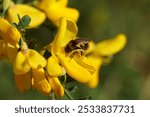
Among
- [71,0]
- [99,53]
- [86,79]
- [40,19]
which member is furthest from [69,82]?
[71,0]

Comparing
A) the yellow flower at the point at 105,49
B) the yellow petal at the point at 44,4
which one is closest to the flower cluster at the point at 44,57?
the yellow petal at the point at 44,4

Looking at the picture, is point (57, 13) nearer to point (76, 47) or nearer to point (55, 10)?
point (55, 10)

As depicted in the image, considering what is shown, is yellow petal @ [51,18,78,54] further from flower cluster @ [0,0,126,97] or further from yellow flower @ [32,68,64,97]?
yellow flower @ [32,68,64,97]

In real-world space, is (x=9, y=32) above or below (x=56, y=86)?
above

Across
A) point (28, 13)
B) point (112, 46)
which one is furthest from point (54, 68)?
point (112, 46)

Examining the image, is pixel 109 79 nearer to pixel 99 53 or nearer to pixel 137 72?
pixel 137 72

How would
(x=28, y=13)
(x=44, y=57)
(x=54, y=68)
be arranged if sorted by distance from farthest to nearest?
(x=28, y=13)
(x=44, y=57)
(x=54, y=68)

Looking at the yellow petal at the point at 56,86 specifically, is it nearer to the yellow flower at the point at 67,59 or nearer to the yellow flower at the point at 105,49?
the yellow flower at the point at 67,59
